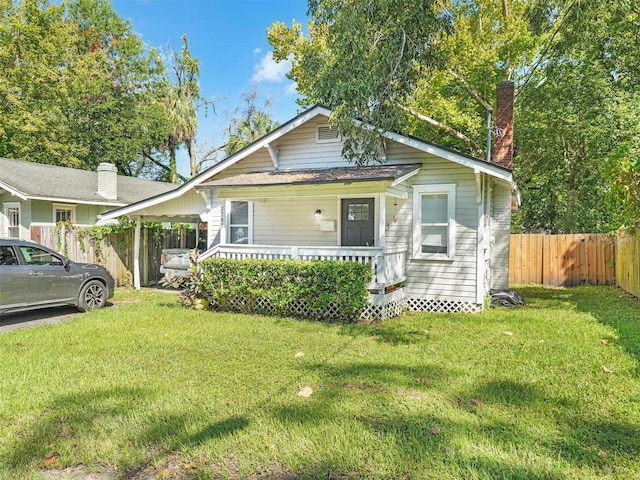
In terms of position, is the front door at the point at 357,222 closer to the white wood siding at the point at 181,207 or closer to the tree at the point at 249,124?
the white wood siding at the point at 181,207

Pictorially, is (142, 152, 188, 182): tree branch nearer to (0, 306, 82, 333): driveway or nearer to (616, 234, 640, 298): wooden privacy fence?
(0, 306, 82, 333): driveway

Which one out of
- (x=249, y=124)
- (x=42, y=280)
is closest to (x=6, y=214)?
(x=42, y=280)

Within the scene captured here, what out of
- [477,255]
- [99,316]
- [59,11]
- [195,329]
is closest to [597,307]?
[477,255]

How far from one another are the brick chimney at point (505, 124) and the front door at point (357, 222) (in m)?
4.13

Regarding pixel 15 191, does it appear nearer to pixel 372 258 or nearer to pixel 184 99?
pixel 372 258

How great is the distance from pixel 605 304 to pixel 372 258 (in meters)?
6.02

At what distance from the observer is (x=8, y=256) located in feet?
25.8

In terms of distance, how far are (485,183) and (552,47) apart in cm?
345

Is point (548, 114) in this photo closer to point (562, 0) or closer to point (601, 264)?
point (601, 264)

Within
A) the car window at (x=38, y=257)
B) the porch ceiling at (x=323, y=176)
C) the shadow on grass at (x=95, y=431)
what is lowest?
the shadow on grass at (x=95, y=431)

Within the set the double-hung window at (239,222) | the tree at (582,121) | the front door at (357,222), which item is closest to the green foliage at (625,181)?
the tree at (582,121)

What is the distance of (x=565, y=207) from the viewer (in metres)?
22.4

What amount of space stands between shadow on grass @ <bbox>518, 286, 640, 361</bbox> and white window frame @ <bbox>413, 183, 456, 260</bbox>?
2.77 metres

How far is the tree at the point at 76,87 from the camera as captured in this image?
2661 cm
